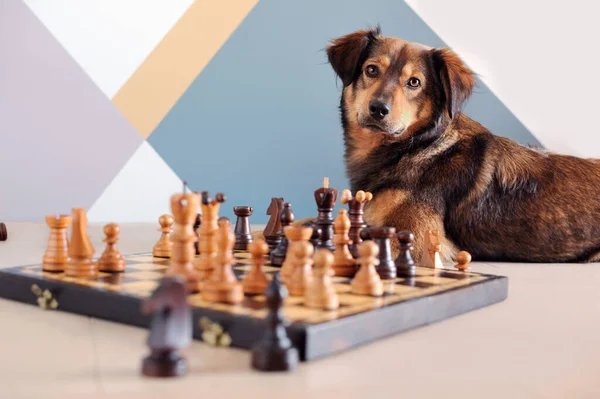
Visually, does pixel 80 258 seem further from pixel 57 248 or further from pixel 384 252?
pixel 384 252

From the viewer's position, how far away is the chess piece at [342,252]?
5.73 feet

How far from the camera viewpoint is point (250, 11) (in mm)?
4910

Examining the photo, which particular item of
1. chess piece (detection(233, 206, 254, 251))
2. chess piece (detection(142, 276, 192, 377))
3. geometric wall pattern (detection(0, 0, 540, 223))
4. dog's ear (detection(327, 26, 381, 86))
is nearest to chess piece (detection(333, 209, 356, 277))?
chess piece (detection(233, 206, 254, 251))

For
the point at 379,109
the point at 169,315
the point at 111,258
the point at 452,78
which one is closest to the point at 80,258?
the point at 111,258

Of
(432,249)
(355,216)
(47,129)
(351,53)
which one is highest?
(351,53)

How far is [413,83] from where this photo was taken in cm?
284

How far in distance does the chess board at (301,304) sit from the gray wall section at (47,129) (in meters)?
2.98

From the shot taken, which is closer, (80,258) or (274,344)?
(274,344)

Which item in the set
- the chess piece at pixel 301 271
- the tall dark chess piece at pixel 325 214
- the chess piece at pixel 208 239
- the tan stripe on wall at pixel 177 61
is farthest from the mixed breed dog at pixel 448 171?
the tan stripe on wall at pixel 177 61

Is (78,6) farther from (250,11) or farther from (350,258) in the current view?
(350,258)

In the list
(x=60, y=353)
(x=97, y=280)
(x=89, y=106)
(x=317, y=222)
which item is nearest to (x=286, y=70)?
(x=89, y=106)

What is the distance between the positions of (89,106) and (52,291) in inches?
133

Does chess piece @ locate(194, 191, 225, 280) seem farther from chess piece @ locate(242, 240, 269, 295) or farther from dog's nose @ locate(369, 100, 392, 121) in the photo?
dog's nose @ locate(369, 100, 392, 121)

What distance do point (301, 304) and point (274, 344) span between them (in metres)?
0.26
